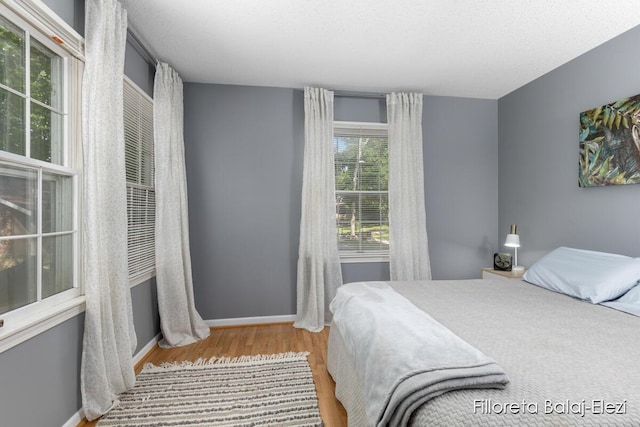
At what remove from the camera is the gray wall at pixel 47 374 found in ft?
4.24

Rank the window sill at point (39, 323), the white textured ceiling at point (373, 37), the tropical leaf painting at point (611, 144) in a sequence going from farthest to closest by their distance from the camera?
the tropical leaf painting at point (611, 144)
the white textured ceiling at point (373, 37)
the window sill at point (39, 323)

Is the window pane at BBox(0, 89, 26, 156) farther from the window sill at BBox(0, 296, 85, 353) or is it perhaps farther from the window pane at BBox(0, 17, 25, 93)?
the window sill at BBox(0, 296, 85, 353)

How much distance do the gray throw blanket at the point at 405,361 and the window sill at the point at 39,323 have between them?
1.51 meters

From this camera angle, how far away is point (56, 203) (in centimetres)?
165

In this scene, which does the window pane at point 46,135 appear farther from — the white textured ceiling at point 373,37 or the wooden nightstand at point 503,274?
the wooden nightstand at point 503,274

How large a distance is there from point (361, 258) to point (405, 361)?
2.37 meters

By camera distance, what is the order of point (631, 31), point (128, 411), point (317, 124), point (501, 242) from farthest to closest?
point (501, 242) < point (317, 124) < point (631, 31) < point (128, 411)

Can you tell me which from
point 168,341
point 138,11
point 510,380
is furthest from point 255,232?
point 510,380

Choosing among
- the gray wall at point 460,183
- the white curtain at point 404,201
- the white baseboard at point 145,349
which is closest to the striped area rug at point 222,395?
the white baseboard at point 145,349

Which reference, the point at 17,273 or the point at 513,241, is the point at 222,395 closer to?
the point at 17,273

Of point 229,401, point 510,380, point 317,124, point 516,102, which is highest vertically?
point 516,102

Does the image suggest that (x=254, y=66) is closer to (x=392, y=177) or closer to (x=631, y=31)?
(x=392, y=177)

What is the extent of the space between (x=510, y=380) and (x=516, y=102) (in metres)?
3.36

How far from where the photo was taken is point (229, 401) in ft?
6.30
